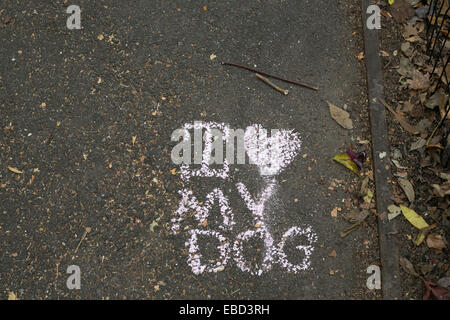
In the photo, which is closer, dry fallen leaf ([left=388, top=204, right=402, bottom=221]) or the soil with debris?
the soil with debris

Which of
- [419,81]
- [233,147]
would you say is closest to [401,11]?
[419,81]

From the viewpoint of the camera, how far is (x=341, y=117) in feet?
10.5

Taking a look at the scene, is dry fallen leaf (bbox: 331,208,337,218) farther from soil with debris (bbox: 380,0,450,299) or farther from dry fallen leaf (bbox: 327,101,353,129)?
dry fallen leaf (bbox: 327,101,353,129)

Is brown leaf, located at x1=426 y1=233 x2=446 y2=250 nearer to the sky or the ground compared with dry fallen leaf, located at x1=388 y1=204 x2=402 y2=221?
nearer to the ground

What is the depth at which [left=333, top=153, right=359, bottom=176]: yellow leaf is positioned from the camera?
3.04m

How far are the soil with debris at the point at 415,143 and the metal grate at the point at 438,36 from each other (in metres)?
0.04

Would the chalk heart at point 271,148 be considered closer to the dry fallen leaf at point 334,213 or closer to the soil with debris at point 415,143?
the dry fallen leaf at point 334,213

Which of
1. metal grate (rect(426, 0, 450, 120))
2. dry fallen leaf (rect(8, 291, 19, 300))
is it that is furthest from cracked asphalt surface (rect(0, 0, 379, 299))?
metal grate (rect(426, 0, 450, 120))

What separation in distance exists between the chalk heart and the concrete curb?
0.60 meters

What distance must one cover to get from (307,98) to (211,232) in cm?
131

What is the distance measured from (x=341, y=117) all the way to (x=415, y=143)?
58cm

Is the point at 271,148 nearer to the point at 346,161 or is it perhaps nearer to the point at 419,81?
the point at 346,161

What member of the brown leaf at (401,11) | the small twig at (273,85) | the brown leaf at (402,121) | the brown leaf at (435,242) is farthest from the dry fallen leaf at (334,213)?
the brown leaf at (401,11)

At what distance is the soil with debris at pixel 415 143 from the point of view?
2.81m
